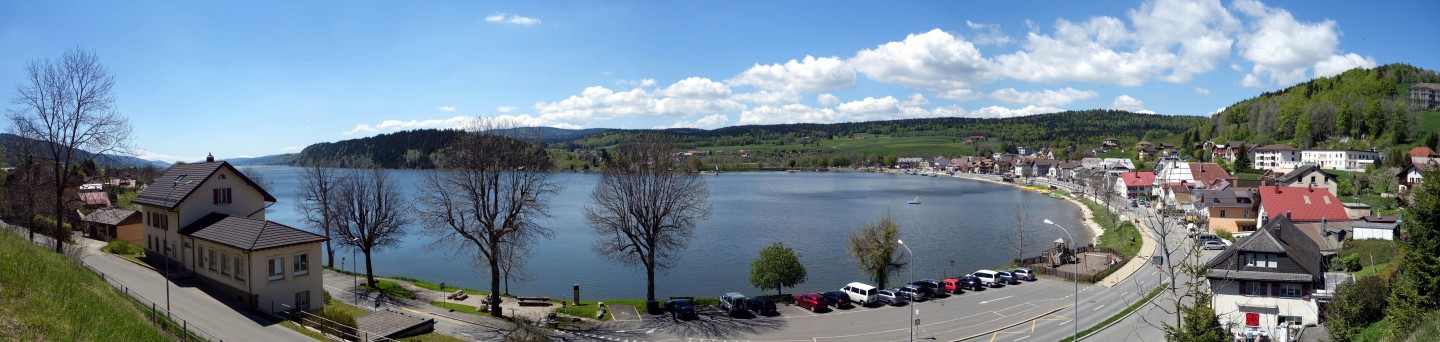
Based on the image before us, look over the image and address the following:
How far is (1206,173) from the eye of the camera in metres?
83.0

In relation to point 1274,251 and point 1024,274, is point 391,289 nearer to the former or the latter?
point 1024,274

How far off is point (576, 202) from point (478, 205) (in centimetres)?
6515

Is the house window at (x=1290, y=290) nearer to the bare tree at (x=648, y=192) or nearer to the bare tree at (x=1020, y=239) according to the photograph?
the bare tree at (x=1020, y=239)

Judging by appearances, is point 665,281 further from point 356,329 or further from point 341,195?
point 356,329

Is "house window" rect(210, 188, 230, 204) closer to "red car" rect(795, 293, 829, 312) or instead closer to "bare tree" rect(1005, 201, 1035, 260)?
"red car" rect(795, 293, 829, 312)

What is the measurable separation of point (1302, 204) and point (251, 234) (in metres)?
60.4

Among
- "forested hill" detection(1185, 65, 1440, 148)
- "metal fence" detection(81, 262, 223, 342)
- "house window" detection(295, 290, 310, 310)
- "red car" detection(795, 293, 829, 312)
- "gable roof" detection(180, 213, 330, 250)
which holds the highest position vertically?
"forested hill" detection(1185, 65, 1440, 148)

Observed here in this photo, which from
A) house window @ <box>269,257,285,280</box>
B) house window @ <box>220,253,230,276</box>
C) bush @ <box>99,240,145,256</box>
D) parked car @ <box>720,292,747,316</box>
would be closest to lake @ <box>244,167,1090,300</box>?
house window @ <box>269,257,285,280</box>

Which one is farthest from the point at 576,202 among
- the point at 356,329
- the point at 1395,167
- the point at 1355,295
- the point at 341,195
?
the point at 1395,167

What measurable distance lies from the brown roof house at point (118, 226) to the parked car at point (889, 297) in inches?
1362

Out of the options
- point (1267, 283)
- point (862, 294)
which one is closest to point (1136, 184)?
point (1267, 283)

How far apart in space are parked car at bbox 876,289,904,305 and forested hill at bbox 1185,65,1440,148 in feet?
362

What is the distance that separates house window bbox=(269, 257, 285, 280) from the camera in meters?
22.0

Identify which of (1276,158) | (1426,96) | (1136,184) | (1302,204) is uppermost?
(1426,96)
